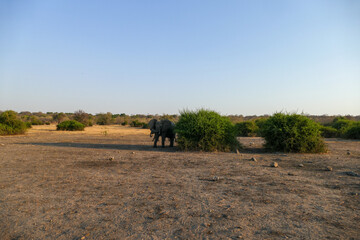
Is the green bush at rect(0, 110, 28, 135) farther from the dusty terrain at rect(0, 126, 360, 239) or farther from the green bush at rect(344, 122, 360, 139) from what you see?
the green bush at rect(344, 122, 360, 139)

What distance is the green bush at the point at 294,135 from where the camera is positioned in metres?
11.2

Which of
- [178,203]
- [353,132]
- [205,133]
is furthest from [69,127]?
[353,132]

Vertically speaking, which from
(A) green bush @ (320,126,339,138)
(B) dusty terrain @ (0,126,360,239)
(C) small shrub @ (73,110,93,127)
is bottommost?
(B) dusty terrain @ (0,126,360,239)

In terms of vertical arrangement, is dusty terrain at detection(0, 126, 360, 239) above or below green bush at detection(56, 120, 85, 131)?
below

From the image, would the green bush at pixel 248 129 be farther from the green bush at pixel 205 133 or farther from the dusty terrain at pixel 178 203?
the dusty terrain at pixel 178 203

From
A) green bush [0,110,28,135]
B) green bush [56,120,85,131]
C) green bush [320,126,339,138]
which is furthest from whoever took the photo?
green bush [56,120,85,131]

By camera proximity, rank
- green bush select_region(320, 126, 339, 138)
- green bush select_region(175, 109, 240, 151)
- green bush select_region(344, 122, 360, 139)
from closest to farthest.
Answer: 1. green bush select_region(175, 109, 240, 151)
2. green bush select_region(344, 122, 360, 139)
3. green bush select_region(320, 126, 339, 138)

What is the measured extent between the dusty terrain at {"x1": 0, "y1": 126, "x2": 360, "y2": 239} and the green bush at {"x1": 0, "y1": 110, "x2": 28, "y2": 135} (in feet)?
51.4

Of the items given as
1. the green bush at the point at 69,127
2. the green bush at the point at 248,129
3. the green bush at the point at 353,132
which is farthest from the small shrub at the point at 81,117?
the green bush at the point at 353,132

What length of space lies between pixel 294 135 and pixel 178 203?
889 centimetres

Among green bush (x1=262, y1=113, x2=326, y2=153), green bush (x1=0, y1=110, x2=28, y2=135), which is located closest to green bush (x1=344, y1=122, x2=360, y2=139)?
green bush (x1=262, y1=113, x2=326, y2=153)

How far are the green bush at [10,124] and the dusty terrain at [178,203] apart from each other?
15.7 metres

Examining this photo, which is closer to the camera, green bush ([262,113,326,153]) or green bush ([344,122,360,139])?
green bush ([262,113,326,153])

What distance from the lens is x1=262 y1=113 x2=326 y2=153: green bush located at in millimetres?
11203
